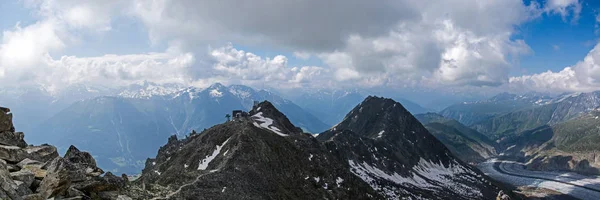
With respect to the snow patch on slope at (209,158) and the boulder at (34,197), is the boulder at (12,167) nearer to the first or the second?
the boulder at (34,197)

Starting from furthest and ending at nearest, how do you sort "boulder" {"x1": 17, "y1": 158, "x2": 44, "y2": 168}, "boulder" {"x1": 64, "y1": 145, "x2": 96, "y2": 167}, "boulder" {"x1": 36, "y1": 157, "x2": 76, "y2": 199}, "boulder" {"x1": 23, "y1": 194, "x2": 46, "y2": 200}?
"boulder" {"x1": 64, "y1": 145, "x2": 96, "y2": 167}
"boulder" {"x1": 17, "y1": 158, "x2": 44, "y2": 168}
"boulder" {"x1": 36, "y1": 157, "x2": 76, "y2": 199}
"boulder" {"x1": 23, "y1": 194, "x2": 46, "y2": 200}

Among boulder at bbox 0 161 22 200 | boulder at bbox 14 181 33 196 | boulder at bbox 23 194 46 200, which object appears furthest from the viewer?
boulder at bbox 14 181 33 196

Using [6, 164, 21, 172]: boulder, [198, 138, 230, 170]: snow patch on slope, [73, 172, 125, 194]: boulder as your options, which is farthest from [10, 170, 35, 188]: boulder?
[198, 138, 230, 170]: snow patch on slope

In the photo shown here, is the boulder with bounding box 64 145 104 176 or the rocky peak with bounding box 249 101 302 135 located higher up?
the rocky peak with bounding box 249 101 302 135

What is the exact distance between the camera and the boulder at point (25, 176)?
2620 centimetres

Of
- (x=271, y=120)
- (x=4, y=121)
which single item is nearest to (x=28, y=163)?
(x=4, y=121)

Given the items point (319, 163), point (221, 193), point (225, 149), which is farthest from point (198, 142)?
point (221, 193)

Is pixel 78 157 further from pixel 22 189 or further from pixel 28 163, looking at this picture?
pixel 22 189

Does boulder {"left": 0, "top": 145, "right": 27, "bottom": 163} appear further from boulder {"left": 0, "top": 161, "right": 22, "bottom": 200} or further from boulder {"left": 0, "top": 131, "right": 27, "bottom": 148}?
boulder {"left": 0, "top": 161, "right": 22, "bottom": 200}

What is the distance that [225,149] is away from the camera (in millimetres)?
103000

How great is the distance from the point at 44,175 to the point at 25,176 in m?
2.34

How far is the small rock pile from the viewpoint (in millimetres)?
25583

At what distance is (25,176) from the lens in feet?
89.0

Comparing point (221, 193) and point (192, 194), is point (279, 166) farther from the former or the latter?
point (192, 194)
